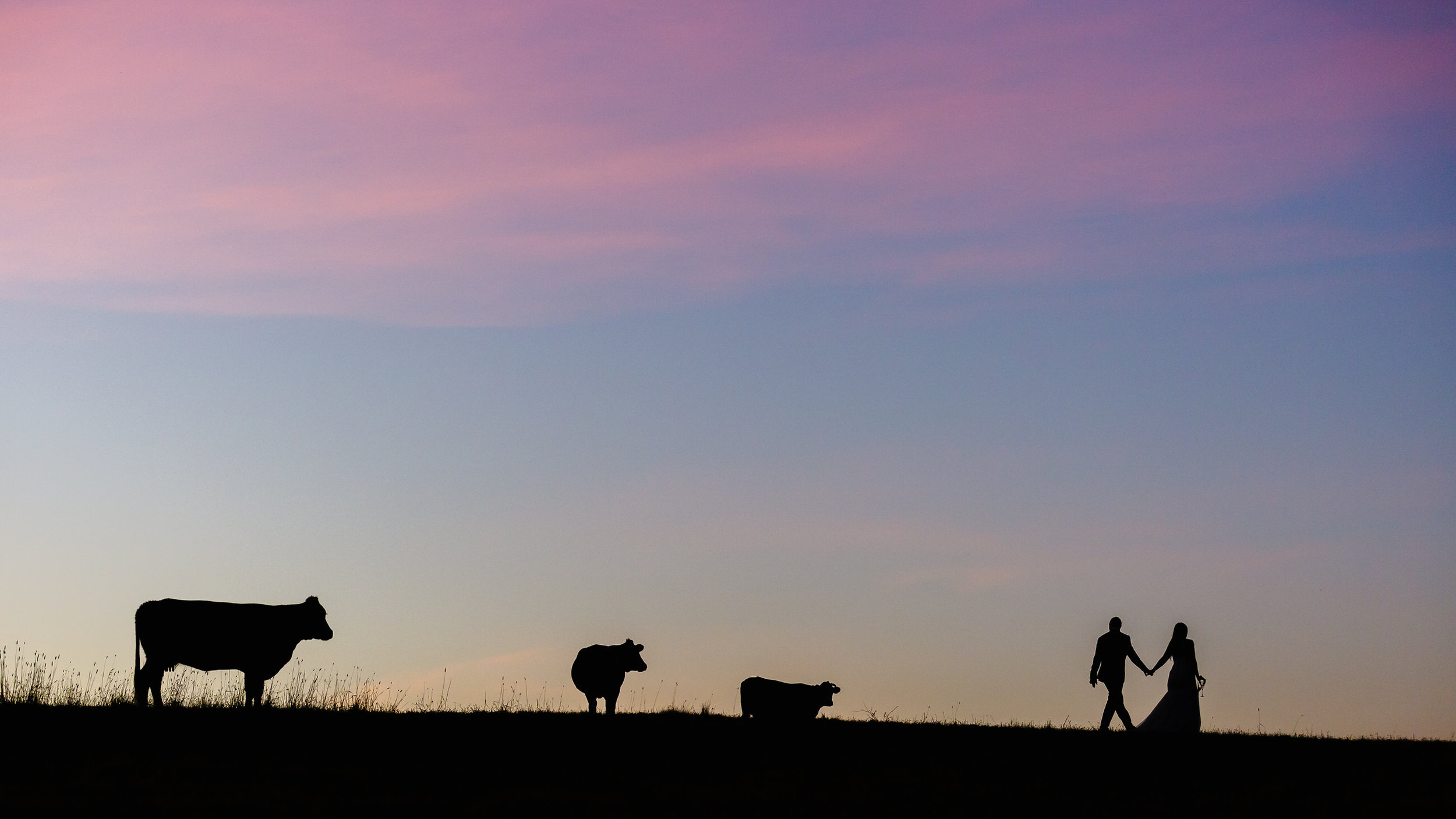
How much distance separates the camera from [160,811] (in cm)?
1623

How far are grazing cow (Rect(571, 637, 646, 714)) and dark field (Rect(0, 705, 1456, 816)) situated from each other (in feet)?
11.5

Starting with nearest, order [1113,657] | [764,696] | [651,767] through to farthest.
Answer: [651,767] < [1113,657] < [764,696]

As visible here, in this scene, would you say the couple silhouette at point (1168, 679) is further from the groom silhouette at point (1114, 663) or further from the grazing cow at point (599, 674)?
the grazing cow at point (599, 674)

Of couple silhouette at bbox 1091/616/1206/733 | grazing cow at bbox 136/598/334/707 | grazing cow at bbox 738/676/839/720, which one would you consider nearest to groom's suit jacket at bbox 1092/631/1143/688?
couple silhouette at bbox 1091/616/1206/733

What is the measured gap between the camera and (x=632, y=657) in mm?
32250

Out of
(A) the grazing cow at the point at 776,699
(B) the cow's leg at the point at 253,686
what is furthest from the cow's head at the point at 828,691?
(B) the cow's leg at the point at 253,686

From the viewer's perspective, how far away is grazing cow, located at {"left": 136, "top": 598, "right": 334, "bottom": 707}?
27.9 metres

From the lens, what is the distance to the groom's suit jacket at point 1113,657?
87.9 feet

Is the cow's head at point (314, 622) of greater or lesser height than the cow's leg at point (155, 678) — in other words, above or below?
above

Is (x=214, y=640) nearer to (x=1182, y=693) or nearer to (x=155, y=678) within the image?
(x=155, y=678)

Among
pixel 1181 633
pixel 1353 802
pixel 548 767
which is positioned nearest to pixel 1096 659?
pixel 1181 633

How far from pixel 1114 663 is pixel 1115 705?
787 mm

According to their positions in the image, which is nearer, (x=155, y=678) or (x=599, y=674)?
(x=155, y=678)

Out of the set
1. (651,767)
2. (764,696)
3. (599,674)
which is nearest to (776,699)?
(764,696)
